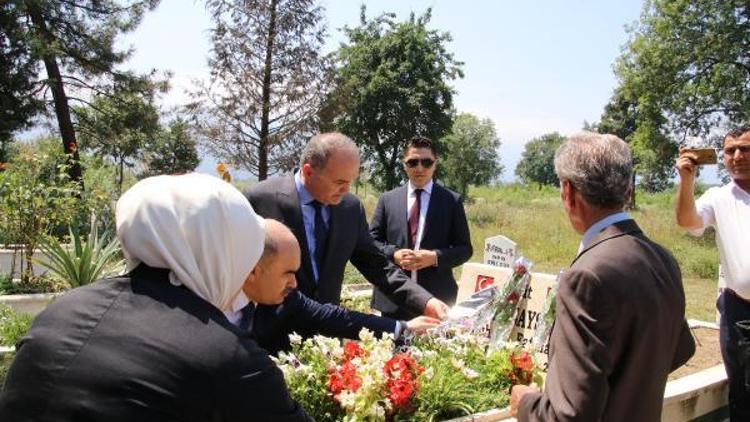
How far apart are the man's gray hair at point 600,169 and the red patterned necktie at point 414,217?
2.76m

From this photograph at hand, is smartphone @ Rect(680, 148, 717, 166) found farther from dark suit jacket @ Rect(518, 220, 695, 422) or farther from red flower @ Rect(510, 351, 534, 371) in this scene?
dark suit jacket @ Rect(518, 220, 695, 422)

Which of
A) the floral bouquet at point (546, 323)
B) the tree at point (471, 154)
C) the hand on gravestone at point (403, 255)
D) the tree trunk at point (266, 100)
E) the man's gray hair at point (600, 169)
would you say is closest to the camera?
the man's gray hair at point (600, 169)

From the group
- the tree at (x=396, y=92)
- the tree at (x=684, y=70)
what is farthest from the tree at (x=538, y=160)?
the tree at (x=684, y=70)

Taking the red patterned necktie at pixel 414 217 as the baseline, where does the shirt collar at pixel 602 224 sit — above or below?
above

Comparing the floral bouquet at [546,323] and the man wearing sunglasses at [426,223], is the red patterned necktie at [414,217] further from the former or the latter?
the floral bouquet at [546,323]

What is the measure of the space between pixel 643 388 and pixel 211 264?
1335mm

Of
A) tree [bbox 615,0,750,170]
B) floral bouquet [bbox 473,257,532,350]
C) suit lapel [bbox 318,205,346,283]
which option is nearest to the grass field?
tree [bbox 615,0,750,170]

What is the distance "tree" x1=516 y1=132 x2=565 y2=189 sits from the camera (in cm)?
11269

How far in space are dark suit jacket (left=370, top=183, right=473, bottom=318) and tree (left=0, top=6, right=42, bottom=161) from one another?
15.2 metres

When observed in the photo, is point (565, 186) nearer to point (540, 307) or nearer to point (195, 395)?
point (195, 395)

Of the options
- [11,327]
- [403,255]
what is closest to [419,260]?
[403,255]

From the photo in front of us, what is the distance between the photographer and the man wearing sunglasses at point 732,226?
136 inches

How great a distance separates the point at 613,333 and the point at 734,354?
83.1 inches

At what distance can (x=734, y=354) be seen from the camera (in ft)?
11.3
